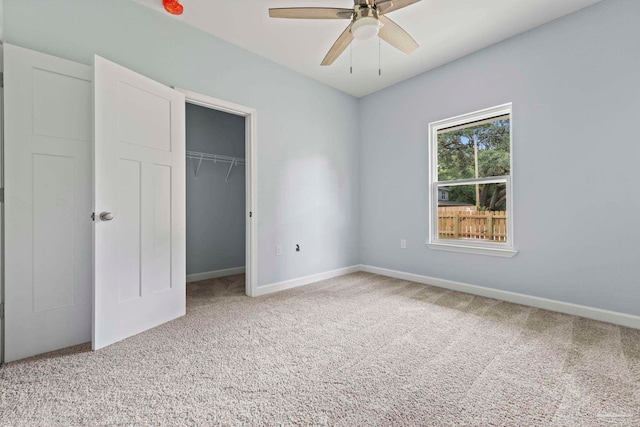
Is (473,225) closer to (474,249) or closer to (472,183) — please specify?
(474,249)

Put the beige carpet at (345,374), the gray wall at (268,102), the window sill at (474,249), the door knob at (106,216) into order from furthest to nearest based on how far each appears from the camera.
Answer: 1. the window sill at (474,249)
2. the gray wall at (268,102)
3. the door knob at (106,216)
4. the beige carpet at (345,374)

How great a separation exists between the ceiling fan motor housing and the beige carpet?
7.00 ft

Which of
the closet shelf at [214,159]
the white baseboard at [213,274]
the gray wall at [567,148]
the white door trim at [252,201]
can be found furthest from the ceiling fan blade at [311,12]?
the white baseboard at [213,274]

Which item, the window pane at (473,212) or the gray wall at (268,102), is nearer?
the gray wall at (268,102)

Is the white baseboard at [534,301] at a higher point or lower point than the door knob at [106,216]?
lower

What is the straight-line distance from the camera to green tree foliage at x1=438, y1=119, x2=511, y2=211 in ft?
10.2

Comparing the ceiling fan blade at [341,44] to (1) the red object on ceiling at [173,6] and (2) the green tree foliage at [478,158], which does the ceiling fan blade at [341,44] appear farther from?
(2) the green tree foliage at [478,158]

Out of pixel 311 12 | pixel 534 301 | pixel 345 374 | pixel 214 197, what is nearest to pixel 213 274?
pixel 214 197

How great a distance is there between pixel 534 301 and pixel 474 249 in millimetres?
718

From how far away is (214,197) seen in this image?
423 centimetres

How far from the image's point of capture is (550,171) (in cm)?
270

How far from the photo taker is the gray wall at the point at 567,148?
2.33 metres

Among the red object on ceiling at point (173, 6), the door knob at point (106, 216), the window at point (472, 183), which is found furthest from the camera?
the window at point (472, 183)

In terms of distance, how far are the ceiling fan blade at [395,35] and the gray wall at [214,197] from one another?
9.44 feet
